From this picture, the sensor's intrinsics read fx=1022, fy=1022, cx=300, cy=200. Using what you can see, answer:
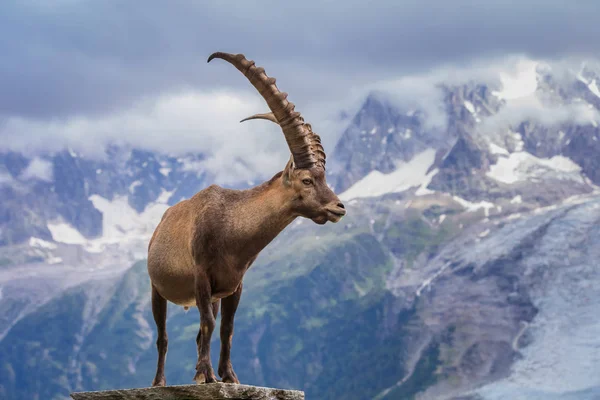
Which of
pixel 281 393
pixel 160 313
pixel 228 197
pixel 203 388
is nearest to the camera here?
pixel 203 388

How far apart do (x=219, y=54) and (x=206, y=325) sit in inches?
220

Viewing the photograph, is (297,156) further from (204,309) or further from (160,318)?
(160,318)

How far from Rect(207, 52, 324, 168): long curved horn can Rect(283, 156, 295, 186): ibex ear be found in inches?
4.2

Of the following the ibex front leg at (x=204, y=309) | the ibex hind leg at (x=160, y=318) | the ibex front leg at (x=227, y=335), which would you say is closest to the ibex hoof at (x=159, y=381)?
the ibex hind leg at (x=160, y=318)

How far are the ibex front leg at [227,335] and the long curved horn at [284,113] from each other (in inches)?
133

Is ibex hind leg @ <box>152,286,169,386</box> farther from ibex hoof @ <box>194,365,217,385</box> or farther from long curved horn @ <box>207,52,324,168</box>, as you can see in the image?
long curved horn @ <box>207,52,324,168</box>

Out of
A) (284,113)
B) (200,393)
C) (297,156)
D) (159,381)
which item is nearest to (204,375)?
(200,393)

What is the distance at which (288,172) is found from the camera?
21.1 metres

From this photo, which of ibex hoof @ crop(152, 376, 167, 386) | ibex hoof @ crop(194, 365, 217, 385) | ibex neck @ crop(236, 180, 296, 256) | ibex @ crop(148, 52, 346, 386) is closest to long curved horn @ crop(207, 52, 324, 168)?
ibex @ crop(148, 52, 346, 386)

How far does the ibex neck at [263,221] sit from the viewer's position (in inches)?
828

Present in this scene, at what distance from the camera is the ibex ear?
21.0 m

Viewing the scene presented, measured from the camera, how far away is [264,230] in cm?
2106

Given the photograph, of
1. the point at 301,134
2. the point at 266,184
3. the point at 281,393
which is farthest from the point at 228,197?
the point at 281,393

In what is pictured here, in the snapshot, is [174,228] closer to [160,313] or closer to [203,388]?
[160,313]
